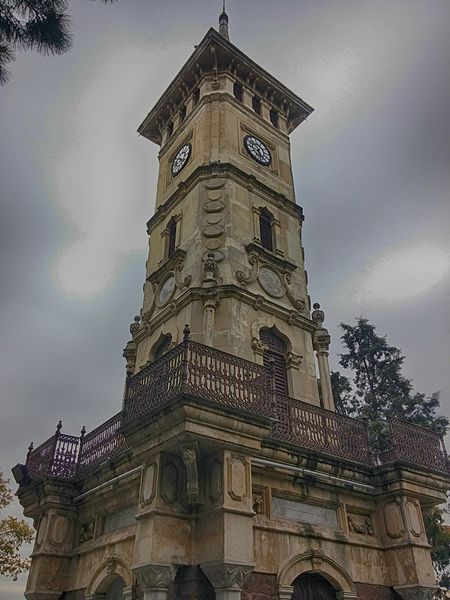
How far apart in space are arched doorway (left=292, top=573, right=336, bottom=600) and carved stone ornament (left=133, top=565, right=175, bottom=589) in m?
3.19

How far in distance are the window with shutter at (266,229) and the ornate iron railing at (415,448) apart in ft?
25.3

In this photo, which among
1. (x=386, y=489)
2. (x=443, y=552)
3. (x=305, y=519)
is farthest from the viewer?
(x=443, y=552)

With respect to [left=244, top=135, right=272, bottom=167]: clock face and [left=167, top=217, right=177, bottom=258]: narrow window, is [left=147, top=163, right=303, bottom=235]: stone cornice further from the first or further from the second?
[left=244, top=135, right=272, bottom=167]: clock face

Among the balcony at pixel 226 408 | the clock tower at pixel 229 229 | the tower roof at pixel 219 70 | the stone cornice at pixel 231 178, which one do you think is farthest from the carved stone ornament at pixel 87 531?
the tower roof at pixel 219 70

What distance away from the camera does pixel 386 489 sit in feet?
42.0

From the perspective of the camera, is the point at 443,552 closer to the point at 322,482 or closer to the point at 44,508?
the point at 322,482

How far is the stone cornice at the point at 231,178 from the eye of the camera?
Answer: 18.8 m

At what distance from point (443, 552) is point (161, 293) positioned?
16.4 metres

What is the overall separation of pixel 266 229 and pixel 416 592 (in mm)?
11982

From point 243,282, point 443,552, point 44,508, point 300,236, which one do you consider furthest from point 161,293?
point 443,552

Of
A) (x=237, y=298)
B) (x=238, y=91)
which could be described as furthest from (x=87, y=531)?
(x=238, y=91)

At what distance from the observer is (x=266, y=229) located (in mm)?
18922

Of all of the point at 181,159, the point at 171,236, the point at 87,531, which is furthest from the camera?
the point at 181,159

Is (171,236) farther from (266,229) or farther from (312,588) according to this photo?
(312,588)
